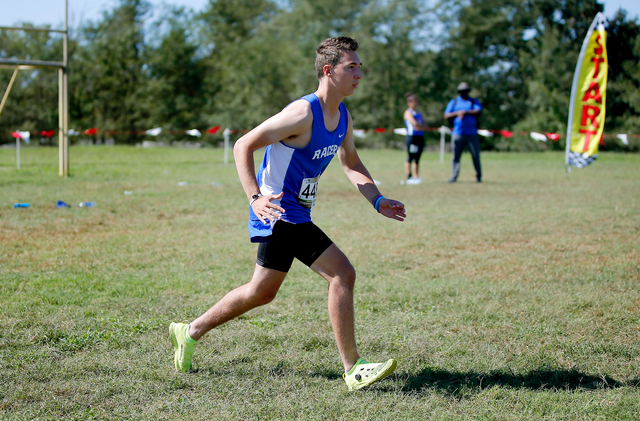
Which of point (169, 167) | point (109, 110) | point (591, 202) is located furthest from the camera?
point (109, 110)

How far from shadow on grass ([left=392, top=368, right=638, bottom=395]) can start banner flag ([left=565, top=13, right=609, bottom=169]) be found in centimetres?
1032

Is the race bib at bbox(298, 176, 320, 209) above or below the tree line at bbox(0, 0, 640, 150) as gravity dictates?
below

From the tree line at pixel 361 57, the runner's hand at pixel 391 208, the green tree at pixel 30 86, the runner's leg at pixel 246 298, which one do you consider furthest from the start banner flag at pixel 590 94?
the green tree at pixel 30 86

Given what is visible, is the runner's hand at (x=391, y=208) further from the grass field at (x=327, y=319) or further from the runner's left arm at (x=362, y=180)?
the grass field at (x=327, y=319)

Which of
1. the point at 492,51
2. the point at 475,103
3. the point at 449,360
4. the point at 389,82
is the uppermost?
the point at 492,51

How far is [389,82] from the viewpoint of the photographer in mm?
42062

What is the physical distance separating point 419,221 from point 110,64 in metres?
41.2

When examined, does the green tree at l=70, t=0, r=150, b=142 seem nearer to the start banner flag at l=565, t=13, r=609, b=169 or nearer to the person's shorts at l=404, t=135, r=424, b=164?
the person's shorts at l=404, t=135, r=424, b=164

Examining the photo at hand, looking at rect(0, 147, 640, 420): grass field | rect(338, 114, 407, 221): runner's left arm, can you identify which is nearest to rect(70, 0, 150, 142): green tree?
rect(0, 147, 640, 420): grass field

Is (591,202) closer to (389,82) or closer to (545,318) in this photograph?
(545,318)

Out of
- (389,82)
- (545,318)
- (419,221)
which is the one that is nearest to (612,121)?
(389,82)

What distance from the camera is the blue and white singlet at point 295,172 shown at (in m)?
3.20

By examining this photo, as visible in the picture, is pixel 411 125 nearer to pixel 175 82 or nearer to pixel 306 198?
pixel 306 198

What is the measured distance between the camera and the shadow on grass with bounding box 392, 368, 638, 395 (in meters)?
3.22
